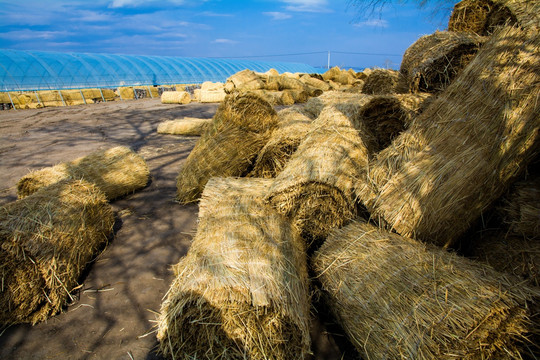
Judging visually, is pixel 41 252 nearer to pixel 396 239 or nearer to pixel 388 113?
pixel 396 239

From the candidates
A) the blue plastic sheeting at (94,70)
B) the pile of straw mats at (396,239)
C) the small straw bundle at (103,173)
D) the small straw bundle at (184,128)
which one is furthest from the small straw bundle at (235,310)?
the blue plastic sheeting at (94,70)

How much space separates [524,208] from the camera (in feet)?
8.56

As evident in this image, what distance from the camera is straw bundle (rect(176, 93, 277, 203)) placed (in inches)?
184

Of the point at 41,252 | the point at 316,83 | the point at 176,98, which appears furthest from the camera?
the point at 176,98

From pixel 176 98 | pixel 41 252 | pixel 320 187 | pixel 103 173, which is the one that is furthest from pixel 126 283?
pixel 176 98

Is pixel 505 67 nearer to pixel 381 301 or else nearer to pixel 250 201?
pixel 381 301

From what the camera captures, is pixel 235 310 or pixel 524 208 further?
pixel 524 208

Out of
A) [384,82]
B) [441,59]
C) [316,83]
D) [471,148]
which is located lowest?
[316,83]

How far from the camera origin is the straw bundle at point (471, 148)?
8.13 ft

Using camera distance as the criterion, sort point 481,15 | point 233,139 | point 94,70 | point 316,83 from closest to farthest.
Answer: point 233,139
point 481,15
point 316,83
point 94,70

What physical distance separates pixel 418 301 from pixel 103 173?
16.3ft

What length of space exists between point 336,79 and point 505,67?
17966 mm

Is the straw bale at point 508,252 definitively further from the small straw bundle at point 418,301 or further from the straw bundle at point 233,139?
the straw bundle at point 233,139

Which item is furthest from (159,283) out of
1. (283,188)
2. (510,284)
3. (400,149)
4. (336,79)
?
(336,79)
